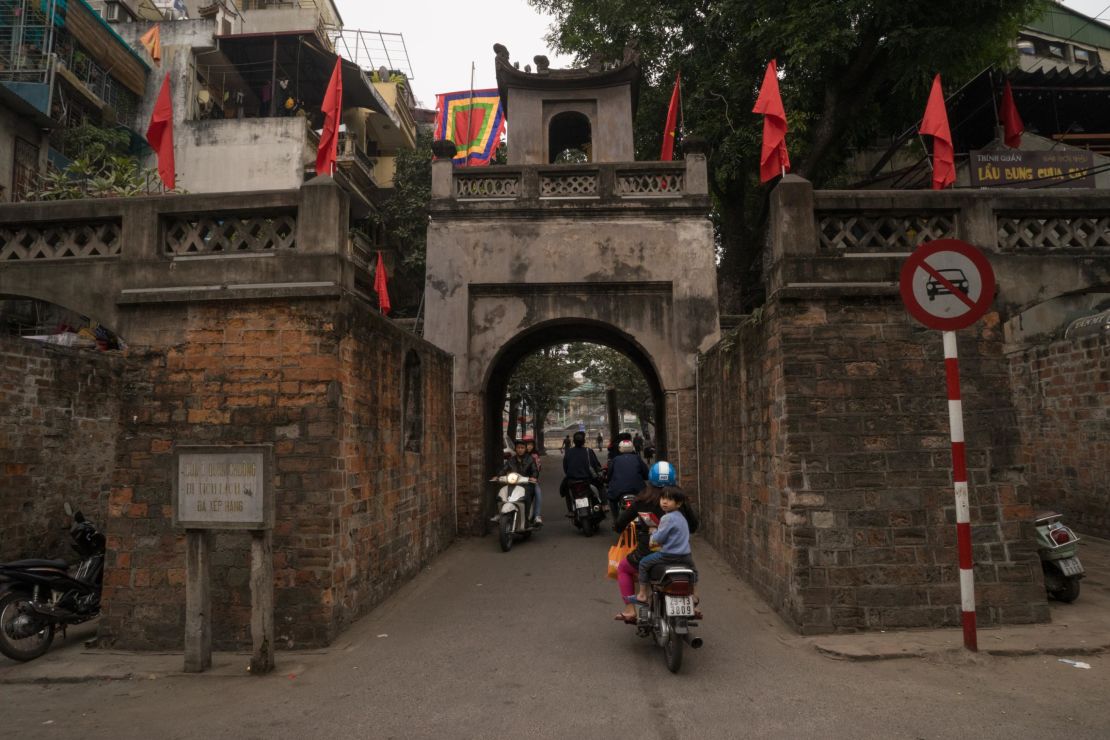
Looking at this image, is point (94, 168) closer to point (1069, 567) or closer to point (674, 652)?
point (674, 652)

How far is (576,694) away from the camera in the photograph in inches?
176

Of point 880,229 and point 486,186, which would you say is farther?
point 486,186

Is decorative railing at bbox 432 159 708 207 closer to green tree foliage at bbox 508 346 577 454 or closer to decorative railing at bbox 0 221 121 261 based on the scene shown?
decorative railing at bbox 0 221 121 261

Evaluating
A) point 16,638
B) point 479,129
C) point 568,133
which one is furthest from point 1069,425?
point 479,129

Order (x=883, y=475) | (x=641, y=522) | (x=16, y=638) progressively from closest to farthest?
(x=16, y=638)
(x=883, y=475)
(x=641, y=522)

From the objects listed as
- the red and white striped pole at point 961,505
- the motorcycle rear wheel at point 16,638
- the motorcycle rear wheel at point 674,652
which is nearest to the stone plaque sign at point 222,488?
the motorcycle rear wheel at point 16,638

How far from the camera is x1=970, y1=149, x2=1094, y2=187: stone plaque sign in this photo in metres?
15.1

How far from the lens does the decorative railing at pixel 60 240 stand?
634 centimetres

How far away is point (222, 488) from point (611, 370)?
1125 inches

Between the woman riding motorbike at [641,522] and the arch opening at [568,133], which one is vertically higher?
the arch opening at [568,133]

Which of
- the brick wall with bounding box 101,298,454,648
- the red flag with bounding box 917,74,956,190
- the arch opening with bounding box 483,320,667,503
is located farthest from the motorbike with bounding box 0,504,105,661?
the red flag with bounding box 917,74,956,190

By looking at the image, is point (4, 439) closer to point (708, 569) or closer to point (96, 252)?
point (96, 252)

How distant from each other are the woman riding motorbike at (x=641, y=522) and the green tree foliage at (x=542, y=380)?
20.0m

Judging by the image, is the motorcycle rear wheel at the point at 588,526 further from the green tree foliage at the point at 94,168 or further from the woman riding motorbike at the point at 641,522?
the green tree foliage at the point at 94,168
